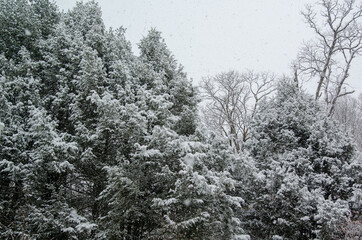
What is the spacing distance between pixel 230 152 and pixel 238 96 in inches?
555

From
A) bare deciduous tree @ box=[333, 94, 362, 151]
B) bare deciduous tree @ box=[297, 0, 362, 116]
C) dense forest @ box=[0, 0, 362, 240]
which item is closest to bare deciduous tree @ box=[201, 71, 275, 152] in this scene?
bare deciduous tree @ box=[297, 0, 362, 116]

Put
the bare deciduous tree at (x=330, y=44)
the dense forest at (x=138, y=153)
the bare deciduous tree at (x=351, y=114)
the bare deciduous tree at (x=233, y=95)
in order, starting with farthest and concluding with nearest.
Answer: the bare deciduous tree at (x=351, y=114) < the bare deciduous tree at (x=233, y=95) < the bare deciduous tree at (x=330, y=44) < the dense forest at (x=138, y=153)

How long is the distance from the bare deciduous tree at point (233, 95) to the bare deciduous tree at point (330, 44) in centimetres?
480

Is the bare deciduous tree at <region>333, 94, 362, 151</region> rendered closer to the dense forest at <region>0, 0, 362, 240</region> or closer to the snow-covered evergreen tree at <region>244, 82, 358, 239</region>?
the snow-covered evergreen tree at <region>244, 82, 358, 239</region>

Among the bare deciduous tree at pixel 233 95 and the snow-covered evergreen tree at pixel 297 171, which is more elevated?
the bare deciduous tree at pixel 233 95

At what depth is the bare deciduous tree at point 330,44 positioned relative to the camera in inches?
601

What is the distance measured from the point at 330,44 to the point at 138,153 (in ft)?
50.0

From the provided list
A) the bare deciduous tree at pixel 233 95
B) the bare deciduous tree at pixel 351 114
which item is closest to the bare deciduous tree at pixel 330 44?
the bare deciduous tree at pixel 233 95

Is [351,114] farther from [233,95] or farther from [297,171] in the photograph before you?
[297,171]

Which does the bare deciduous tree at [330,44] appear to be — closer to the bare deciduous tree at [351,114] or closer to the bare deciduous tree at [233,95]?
the bare deciduous tree at [233,95]

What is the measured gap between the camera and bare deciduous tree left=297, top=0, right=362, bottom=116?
15.3m

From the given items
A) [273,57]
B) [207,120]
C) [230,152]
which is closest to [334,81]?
[207,120]

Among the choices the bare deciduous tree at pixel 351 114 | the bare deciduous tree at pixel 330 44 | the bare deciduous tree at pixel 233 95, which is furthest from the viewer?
the bare deciduous tree at pixel 351 114

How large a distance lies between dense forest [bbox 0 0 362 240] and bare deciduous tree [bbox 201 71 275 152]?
10.2 m
